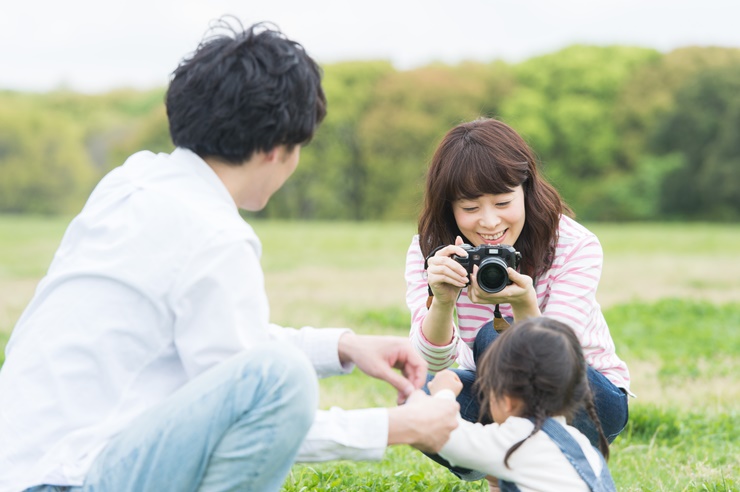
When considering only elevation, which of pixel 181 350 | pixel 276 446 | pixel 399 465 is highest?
pixel 181 350

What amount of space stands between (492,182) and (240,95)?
1218 millimetres

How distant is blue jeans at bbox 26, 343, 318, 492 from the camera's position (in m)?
2.26

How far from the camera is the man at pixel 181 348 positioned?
7.50 feet

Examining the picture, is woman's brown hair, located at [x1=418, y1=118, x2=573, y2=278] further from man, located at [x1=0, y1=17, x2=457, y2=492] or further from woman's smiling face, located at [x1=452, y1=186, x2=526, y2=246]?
man, located at [x1=0, y1=17, x2=457, y2=492]

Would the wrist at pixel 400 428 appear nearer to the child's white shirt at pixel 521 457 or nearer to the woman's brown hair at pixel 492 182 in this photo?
the child's white shirt at pixel 521 457

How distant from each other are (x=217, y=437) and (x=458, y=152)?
1622 mm

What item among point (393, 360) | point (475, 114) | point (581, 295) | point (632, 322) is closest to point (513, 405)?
point (393, 360)

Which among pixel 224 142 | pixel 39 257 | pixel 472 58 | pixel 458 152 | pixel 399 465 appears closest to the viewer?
pixel 224 142

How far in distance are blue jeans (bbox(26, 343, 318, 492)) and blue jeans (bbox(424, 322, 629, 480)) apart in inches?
44.7

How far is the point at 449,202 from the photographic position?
3625mm

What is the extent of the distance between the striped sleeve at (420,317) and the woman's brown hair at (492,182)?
15 centimetres

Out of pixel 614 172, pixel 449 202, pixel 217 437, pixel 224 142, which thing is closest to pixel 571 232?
pixel 449 202

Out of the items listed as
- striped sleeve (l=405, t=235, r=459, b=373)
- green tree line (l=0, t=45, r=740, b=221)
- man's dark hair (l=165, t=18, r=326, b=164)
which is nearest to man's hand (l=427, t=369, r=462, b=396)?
striped sleeve (l=405, t=235, r=459, b=373)

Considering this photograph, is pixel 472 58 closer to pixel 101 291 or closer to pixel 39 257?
pixel 39 257
